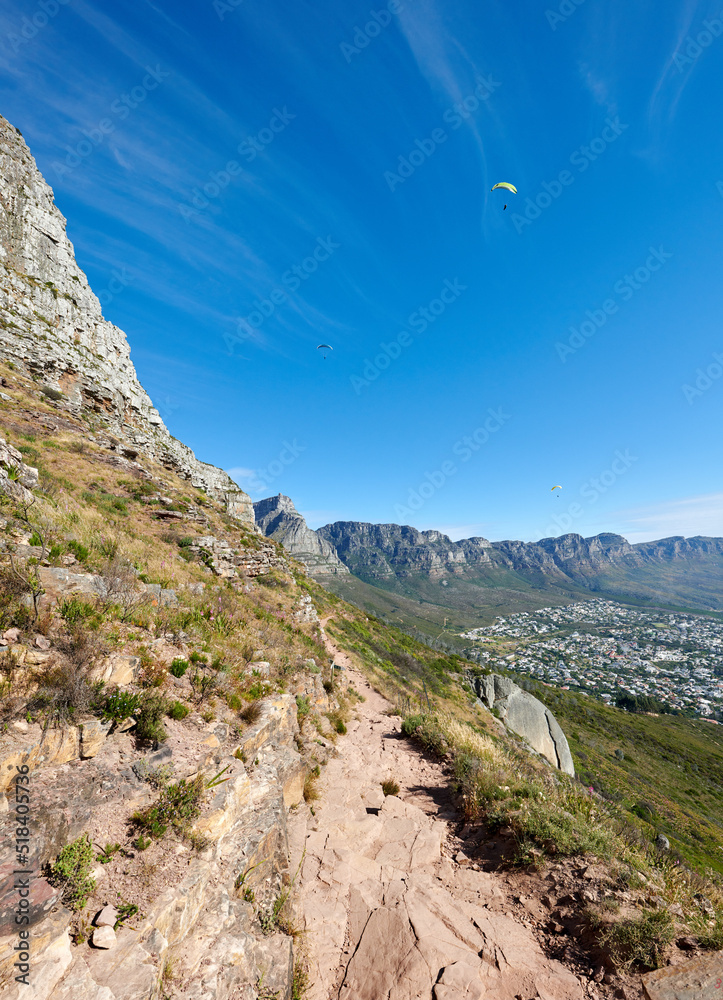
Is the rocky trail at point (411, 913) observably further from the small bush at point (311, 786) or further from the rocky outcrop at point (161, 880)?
the rocky outcrop at point (161, 880)

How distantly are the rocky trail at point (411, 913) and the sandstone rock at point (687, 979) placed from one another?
0.29 metres

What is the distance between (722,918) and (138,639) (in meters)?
9.44

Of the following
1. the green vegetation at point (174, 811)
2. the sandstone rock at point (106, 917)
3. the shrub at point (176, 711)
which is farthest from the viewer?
the shrub at point (176, 711)

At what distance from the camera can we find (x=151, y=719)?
5.28 m

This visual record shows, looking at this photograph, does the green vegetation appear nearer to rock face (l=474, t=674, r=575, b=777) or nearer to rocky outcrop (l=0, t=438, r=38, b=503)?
rocky outcrop (l=0, t=438, r=38, b=503)

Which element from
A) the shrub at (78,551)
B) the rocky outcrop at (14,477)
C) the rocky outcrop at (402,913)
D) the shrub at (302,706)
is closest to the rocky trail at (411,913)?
the rocky outcrop at (402,913)

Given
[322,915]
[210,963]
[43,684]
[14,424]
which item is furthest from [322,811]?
[14,424]

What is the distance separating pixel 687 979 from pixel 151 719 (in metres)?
7.16

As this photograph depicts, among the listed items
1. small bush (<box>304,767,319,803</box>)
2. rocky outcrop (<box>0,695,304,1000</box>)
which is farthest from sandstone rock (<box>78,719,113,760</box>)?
small bush (<box>304,767,319,803</box>)

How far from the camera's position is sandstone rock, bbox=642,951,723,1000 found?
3736 mm

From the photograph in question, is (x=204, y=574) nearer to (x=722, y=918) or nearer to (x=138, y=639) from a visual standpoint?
(x=138, y=639)

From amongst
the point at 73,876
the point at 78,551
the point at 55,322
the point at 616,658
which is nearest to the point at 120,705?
the point at 73,876

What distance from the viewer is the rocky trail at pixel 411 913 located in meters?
4.51

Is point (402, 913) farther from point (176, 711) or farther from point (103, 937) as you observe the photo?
point (176, 711)
